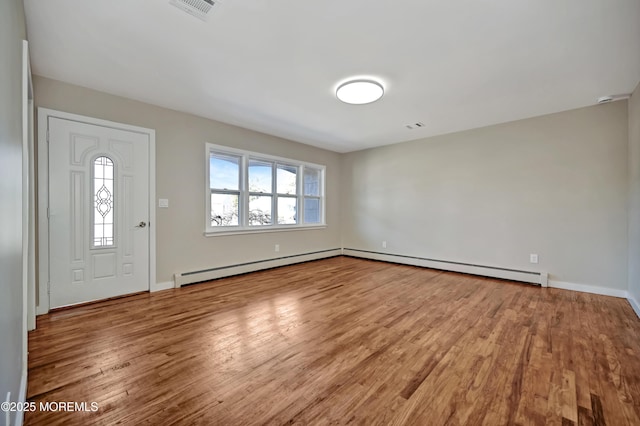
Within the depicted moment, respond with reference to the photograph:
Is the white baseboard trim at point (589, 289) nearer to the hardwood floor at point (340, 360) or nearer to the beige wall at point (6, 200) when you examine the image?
the hardwood floor at point (340, 360)

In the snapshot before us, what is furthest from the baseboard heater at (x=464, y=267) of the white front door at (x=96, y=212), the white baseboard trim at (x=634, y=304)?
the white front door at (x=96, y=212)

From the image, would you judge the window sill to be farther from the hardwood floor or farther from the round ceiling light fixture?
the round ceiling light fixture

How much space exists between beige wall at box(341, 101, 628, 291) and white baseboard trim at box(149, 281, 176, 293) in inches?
153

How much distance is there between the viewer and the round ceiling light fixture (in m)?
2.91

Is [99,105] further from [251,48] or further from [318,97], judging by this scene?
[318,97]

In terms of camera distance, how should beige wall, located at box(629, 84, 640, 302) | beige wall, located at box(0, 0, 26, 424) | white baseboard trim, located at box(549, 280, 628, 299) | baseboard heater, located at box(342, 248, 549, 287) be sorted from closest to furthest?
1. beige wall, located at box(0, 0, 26, 424)
2. beige wall, located at box(629, 84, 640, 302)
3. white baseboard trim, located at box(549, 280, 628, 299)
4. baseboard heater, located at box(342, 248, 549, 287)

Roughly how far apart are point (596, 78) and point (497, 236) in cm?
235

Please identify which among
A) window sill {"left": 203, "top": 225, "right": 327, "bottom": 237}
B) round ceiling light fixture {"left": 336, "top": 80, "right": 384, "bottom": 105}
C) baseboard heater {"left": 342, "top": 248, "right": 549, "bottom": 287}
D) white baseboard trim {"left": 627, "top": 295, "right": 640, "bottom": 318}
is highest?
round ceiling light fixture {"left": 336, "top": 80, "right": 384, "bottom": 105}

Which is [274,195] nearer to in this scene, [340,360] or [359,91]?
[359,91]

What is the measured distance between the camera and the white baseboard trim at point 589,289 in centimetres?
344

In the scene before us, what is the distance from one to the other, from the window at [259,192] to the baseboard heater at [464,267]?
4.76 ft

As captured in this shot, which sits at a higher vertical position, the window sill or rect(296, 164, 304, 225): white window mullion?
rect(296, 164, 304, 225): white window mullion

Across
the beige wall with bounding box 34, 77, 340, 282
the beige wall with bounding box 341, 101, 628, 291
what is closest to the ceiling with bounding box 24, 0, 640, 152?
the beige wall with bounding box 34, 77, 340, 282

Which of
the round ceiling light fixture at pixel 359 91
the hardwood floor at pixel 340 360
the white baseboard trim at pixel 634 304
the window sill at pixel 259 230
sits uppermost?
the round ceiling light fixture at pixel 359 91
